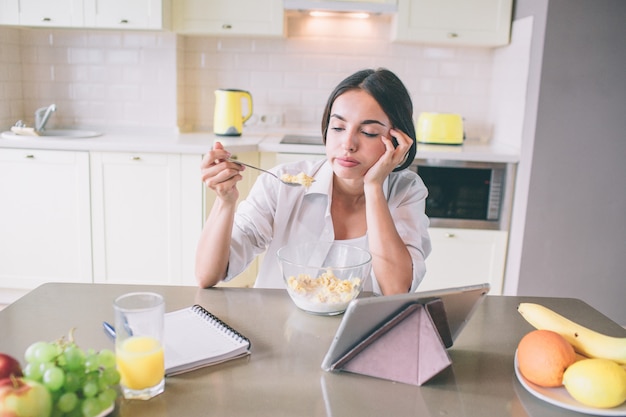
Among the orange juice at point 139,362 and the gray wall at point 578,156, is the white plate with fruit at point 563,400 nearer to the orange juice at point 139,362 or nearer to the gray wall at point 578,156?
the orange juice at point 139,362

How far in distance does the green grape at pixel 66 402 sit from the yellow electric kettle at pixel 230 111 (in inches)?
106

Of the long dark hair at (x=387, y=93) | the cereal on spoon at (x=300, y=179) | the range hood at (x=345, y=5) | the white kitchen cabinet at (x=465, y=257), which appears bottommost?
the white kitchen cabinet at (x=465, y=257)

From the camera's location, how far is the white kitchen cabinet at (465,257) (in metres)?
3.10

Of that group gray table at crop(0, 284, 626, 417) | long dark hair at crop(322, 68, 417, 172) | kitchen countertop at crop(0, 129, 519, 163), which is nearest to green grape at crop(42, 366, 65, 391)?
gray table at crop(0, 284, 626, 417)

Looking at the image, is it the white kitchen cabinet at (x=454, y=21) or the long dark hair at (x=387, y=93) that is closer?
the long dark hair at (x=387, y=93)

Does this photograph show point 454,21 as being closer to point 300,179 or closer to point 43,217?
point 300,179

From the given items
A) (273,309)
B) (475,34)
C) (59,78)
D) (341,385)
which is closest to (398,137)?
(273,309)

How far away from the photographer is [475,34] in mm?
3252

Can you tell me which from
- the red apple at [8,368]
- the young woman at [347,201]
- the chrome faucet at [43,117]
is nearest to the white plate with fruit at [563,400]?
the young woman at [347,201]

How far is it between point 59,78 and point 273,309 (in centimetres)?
291

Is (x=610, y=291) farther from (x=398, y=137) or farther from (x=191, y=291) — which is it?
(x=191, y=291)

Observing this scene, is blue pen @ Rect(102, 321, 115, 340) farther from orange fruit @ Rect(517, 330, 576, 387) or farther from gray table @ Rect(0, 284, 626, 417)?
orange fruit @ Rect(517, 330, 576, 387)

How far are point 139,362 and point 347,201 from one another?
3.25 feet

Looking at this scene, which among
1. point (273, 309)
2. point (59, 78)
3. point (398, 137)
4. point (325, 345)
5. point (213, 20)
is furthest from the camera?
point (59, 78)
